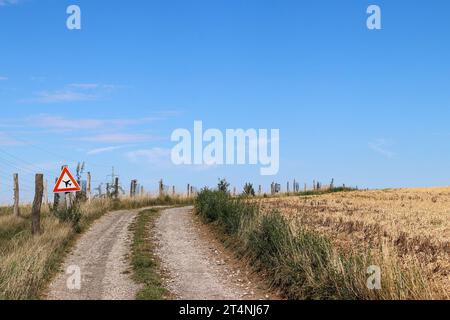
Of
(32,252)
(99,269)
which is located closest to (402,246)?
(99,269)

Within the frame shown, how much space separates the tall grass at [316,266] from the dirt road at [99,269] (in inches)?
140

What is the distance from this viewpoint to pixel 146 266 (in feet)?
47.2

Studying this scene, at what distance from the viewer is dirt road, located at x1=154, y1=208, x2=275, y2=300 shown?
11674mm

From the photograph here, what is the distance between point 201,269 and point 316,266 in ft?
14.8

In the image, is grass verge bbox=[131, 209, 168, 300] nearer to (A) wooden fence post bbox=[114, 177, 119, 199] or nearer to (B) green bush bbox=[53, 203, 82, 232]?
(B) green bush bbox=[53, 203, 82, 232]

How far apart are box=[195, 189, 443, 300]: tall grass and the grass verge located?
2.72m

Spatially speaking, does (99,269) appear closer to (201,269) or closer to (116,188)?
(201,269)

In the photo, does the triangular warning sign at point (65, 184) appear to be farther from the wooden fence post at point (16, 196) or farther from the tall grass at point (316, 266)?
the wooden fence post at point (16, 196)

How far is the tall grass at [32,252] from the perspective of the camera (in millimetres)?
10824

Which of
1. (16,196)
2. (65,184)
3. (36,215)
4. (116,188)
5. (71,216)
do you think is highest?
(65,184)

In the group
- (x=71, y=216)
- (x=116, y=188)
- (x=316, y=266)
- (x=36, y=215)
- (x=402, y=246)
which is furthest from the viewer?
(x=116, y=188)

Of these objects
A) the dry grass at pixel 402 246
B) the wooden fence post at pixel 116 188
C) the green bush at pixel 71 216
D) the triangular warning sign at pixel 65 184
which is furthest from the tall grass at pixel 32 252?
the wooden fence post at pixel 116 188
